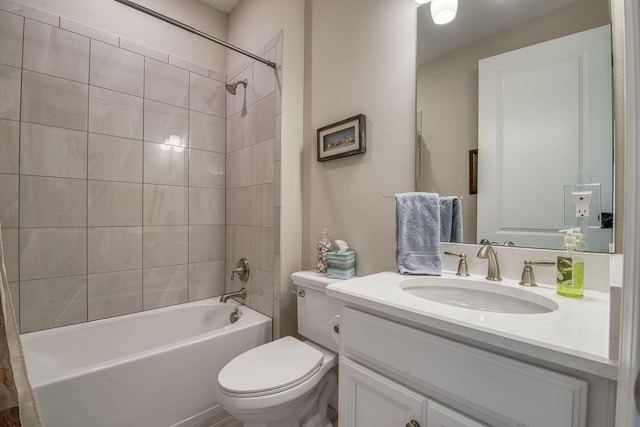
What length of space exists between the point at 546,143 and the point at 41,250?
249 cm

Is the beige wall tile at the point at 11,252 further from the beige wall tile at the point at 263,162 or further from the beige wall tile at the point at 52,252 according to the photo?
the beige wall tile at the point at 263,162

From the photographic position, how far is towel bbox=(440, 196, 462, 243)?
1.13m

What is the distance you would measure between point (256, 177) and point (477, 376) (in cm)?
163

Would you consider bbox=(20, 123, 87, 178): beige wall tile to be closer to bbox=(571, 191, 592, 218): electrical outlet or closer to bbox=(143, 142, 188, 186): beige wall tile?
bbox=(143, 142, 188, 186): beige wall tile

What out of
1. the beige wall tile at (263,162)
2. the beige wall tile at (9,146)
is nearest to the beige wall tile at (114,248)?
the beige wall tile at (9,146)

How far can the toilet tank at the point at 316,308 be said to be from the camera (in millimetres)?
1308

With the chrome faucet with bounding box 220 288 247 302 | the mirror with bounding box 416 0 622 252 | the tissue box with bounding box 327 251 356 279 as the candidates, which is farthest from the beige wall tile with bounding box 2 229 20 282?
the mirror with bounding box 416 0 622 252

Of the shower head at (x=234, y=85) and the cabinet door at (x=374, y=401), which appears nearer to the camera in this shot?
the cabinet door at (x=374, y=401)

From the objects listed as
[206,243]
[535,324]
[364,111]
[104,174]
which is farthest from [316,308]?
[104,174]

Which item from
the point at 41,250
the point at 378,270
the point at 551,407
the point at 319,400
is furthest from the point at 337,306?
the point at 41,250

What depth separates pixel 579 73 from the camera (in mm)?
854

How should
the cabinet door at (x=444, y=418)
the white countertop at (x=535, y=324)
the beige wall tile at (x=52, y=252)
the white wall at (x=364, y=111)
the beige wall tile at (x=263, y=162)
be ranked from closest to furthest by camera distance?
1. the white countertop at (x=535, y=324)
2. the cabinet door at (x=444, y=418)
3. the white wall at (x=364, y=111)
4. the beige wall tile at (x=52, y=252)
5. the beige wall tile at (x=263, y=162)

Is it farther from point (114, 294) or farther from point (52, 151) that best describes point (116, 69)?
point (114, 294)

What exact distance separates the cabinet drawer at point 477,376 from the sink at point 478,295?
285 mm
